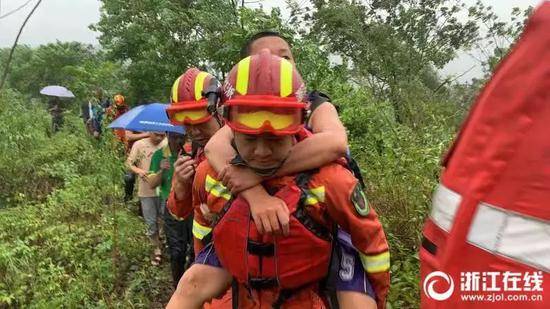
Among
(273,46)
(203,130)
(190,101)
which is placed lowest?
(203,130)

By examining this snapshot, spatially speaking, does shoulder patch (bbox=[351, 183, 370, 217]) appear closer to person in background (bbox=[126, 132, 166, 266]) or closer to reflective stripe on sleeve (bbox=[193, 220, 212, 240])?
reflective stripe on sleeve (bbox=[193, 220, 212, 240])

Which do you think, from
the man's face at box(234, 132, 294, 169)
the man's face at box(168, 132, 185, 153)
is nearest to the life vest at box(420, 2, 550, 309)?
the man's face at box(234, 132, 294, 169)

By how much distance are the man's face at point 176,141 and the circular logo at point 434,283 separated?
138 inches

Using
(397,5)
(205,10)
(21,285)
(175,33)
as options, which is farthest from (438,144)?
(397,5)

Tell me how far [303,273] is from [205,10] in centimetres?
827

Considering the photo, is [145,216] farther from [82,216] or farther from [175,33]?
[175,33]

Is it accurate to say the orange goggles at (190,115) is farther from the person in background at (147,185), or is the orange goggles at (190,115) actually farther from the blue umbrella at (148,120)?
the person in background at (147,185)

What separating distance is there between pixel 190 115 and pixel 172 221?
7.48ft

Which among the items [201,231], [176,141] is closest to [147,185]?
[176,141]

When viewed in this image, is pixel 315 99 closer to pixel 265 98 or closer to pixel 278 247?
pixel 265 98

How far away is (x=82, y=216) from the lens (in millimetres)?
7730

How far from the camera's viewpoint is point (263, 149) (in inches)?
73.3

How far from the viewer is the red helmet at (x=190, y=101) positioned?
3165 millimetres

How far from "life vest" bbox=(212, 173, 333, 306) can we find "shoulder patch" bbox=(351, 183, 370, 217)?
0.13 meters
